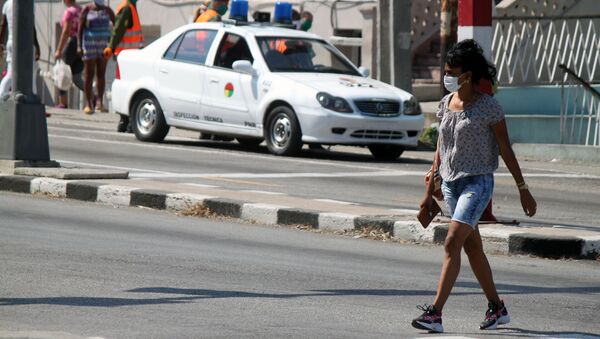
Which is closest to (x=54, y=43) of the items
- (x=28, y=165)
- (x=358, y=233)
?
(x=28, y=165)

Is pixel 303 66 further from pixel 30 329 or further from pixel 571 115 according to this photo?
pixel 30 329

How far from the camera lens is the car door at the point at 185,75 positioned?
2134 cm

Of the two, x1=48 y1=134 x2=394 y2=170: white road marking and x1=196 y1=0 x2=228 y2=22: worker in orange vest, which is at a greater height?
x1=196 y1=0 x2=228 y2=22: worker in orange vest

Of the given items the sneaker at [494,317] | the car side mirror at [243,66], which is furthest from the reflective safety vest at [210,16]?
the sneaker at [494,317]

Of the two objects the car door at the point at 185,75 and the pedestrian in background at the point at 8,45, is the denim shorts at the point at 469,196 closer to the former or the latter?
→ the car door at the point at 185,75

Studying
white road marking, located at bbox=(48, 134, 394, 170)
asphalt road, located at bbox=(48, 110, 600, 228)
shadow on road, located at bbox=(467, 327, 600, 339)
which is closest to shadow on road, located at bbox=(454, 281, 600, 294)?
shadow on road, located at bbox=(467, 327, 600, 339)

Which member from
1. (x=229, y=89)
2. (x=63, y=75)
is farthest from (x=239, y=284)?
(x=63, y=75)

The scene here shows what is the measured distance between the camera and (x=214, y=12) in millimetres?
23703

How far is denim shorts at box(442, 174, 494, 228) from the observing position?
8.49m

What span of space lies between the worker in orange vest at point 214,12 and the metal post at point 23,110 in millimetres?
7658

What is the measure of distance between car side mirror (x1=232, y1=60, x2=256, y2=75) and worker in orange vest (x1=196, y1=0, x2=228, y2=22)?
2.84 m

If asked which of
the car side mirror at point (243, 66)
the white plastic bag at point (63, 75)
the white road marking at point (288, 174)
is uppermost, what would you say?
the car side mirror at point (243, 66)

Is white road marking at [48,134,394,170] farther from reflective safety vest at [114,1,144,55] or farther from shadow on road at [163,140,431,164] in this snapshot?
reflective safety vest at [114,1,144,55]

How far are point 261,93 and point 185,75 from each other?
1.49 meters
